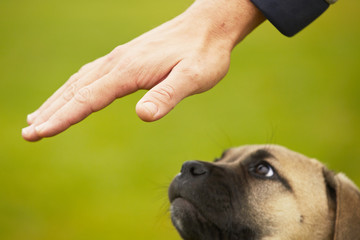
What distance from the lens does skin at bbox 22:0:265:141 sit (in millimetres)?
2779

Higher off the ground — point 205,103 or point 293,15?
point 293,15

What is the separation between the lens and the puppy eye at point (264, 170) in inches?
146

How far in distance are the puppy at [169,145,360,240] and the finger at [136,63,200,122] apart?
0.82m

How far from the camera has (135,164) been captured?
8.38m

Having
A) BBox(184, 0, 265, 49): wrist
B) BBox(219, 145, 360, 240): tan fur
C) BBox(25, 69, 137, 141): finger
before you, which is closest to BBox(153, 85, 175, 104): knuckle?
BBox(25, 69, 137, 141): finger

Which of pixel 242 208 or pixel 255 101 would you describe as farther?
pixel 255 101

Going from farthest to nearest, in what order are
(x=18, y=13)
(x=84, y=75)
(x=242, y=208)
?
(x=18, y=13) → (x=242, y=208) → (x=84, y=75)

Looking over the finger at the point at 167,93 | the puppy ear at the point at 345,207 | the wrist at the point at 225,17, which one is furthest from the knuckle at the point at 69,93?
the puppy ear at the point at 345,207

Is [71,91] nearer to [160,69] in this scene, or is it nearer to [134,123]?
[160,69]

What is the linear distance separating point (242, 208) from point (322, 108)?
7389 mm

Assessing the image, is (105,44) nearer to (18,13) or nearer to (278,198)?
(18,13)

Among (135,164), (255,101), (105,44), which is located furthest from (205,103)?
(105,44)

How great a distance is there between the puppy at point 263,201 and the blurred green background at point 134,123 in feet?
2.88

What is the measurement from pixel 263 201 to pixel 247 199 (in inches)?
4.4
